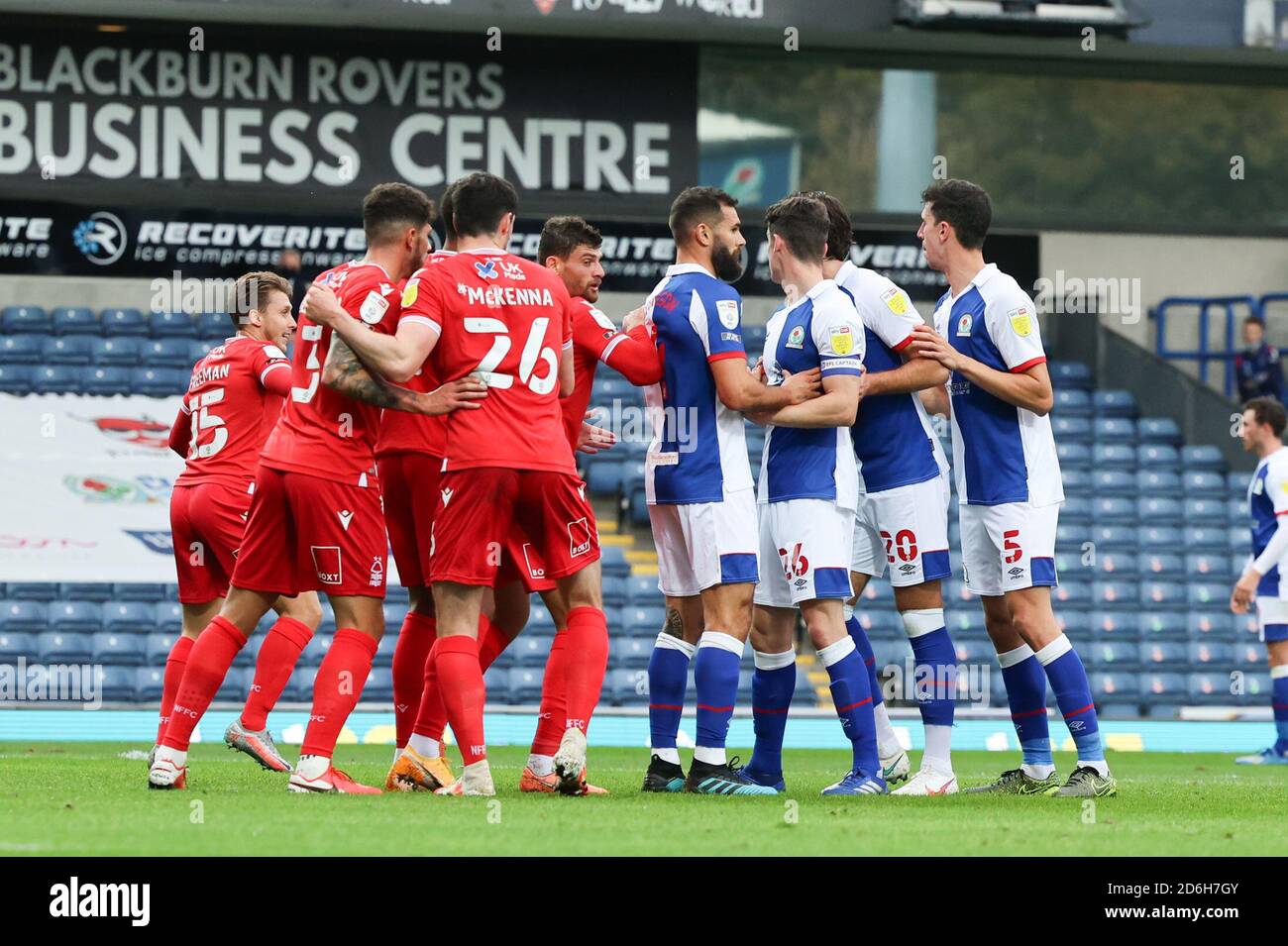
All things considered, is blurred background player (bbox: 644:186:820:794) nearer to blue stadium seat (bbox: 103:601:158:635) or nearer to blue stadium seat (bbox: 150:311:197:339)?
blue stadium seat (bbox: 103:601:158:635)

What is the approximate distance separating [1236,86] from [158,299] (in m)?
13.0

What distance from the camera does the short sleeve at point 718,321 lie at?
271 inches

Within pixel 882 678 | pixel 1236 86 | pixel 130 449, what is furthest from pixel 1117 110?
pixel 130 449

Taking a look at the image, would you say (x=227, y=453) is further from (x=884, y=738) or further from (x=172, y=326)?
(x=172, y=326)

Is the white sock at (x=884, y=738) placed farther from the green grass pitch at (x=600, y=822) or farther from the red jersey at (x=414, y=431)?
the red jersey at (x=414, y=431)

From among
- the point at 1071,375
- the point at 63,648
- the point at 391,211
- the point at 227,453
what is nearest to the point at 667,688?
the point at 391,211

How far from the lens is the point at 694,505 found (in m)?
6.93

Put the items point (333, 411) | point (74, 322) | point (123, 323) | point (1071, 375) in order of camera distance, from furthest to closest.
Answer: point (1071, 375), point (123, 323), point (74, 322), point (333, 411)

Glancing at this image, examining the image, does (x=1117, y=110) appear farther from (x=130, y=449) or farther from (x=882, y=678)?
(x=130, y=449)

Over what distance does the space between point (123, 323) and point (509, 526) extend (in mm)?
12811

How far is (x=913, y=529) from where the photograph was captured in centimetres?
727

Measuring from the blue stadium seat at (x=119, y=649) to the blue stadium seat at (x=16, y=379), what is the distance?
2977 mm

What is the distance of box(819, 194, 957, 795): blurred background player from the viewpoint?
23.6 ft
